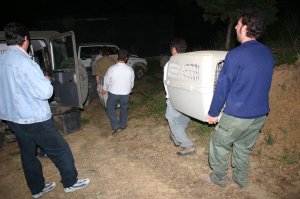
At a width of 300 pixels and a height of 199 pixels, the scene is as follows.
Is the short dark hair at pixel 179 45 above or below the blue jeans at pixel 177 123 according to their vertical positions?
above

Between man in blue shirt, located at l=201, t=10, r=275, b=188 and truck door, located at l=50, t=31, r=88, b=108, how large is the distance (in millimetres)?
3545

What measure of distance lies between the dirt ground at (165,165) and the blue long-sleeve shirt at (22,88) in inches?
54.1

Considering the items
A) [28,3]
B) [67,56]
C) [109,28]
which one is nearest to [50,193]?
[67,56]

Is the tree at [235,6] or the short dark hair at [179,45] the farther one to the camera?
the tree at [235,6]

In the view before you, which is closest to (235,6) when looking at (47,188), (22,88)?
(22,88)

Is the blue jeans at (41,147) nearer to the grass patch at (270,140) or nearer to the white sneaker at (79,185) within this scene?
the white sneaker at (79,185)

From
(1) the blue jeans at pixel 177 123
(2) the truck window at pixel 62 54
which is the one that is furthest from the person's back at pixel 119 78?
(1) the blue jeans at pixel 177 123

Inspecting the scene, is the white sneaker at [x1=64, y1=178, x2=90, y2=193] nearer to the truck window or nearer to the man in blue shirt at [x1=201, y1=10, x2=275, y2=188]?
the man in blue shirt at [x1=201, y1=10, x2=275, y2=188]

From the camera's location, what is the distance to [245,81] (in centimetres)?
335

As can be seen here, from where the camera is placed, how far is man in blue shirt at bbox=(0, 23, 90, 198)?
3.49 m

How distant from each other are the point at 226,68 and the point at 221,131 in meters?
0.82

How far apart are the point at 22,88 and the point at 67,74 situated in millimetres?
2963

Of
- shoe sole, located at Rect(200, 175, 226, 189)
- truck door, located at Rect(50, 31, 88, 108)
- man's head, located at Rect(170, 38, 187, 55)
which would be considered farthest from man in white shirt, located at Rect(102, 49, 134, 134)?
shoe sole, located at Rect(200, 175, 226, 189)

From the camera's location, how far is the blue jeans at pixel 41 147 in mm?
3717
